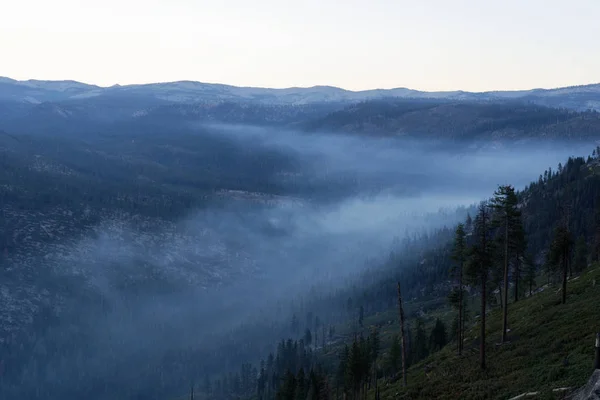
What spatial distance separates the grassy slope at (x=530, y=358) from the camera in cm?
3906

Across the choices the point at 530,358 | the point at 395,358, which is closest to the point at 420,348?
the point at 395,358

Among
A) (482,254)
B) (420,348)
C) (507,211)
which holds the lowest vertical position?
(420,348)

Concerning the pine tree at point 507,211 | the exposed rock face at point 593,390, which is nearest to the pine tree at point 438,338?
the pine tree at point 507,211

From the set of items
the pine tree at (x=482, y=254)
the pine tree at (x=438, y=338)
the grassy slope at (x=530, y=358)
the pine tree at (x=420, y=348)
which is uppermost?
the pine tree at (x=482, y=254)

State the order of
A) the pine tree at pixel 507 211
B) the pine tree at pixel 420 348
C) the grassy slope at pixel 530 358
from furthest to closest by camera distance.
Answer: the pine tree at pixel 420 348 → the pine tree at pixel 507 211 → the grassy slope at pixel 530 358

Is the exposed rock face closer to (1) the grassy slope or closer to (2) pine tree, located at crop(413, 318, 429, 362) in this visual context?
(1) the grassy slope

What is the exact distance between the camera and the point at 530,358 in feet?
155

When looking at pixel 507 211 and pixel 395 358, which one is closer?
pixel 507 211

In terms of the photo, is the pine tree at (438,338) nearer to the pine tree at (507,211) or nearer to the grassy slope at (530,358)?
the grassy slope at (530,358)

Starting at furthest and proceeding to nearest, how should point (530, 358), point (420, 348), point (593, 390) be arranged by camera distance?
point (420, 348) → point (530, 358) → point (593, 390)

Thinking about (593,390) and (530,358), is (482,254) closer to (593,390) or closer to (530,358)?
(530,358)

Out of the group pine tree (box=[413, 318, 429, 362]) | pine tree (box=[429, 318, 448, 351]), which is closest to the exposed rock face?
pine tree (box=[429, 318, 448, 351])

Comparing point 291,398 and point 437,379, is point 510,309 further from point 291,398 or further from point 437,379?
point 291,398

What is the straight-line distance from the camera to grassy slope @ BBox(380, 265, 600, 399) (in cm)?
3906
